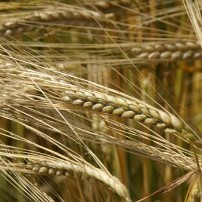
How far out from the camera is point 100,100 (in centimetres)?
103

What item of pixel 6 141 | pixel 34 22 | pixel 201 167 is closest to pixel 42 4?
pixel 34 22

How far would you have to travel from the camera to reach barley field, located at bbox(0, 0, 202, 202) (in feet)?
3.50

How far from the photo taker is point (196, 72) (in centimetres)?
146

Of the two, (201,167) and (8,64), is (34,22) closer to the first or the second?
(8,64)

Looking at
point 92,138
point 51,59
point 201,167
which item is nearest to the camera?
point 201,167

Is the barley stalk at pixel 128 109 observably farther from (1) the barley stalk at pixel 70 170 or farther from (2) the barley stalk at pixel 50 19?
(2) the barley stalk at pixel 50 19

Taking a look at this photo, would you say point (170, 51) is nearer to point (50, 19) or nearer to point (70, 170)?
point (50, 19)

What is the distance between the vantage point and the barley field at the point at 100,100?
3.50ft

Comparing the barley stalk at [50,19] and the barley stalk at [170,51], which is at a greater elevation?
the barley stalk at [50,19]

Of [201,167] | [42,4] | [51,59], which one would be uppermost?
[42,4]

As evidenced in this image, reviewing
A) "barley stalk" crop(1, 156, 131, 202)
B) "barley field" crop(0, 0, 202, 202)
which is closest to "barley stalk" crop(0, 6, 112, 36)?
"barley field" crop(0, 0, 202, 202)

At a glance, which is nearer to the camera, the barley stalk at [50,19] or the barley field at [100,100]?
the barley field at [100,100]

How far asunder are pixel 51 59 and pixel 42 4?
0.17m

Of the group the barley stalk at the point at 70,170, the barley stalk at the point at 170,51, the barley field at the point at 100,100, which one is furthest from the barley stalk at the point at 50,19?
the barley stalk at the point at 70,170
